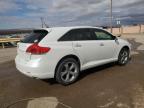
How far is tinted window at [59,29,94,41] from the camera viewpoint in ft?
18.5

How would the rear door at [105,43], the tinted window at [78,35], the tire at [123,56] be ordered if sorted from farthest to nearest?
the tire at [123,56] < the rear door at [105,43] < the tinted window at [78,35]

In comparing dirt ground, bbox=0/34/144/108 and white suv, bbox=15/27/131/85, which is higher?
white suv, bbox=15/27/131/85

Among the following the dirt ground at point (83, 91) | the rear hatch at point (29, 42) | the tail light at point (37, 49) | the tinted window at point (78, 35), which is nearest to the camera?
the dirt ground at point (83, 91)

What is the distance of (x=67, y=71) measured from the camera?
18.3 feet

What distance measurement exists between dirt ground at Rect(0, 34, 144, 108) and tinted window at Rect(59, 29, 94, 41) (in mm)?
1335

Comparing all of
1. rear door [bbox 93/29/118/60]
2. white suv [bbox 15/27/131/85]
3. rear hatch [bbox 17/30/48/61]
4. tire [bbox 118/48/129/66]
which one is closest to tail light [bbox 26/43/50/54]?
white suv [bbox 15/27/131/85]

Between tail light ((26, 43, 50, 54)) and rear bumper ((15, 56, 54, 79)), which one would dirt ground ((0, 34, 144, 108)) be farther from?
tail light ((26, 43, 50, 54))

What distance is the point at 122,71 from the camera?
271 inches

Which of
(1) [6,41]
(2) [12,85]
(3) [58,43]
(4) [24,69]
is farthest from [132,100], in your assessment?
(1) [6,41]

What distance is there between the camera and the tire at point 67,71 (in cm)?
537

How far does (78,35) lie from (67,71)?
47.8 inches

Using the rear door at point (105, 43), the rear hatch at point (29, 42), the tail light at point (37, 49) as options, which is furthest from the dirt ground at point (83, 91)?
the tail light at point (37, 49)

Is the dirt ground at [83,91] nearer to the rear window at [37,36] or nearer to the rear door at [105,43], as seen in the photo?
the rear door at [105,43]

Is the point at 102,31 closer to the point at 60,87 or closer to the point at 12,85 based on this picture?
the point at 60,87
